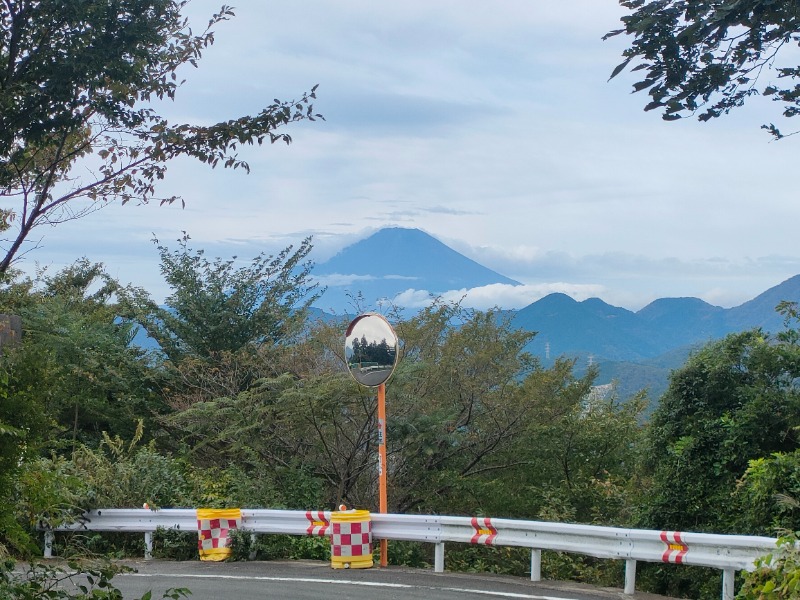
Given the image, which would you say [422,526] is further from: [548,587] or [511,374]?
[511,374]

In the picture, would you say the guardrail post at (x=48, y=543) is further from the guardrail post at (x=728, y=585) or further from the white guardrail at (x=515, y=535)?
the guardrail post at (x=728, y=585)

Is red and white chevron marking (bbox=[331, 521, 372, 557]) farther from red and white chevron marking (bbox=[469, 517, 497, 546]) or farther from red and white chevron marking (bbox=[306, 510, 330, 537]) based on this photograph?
red and white chevron marking (bbox=[469, 517, 497, 546])

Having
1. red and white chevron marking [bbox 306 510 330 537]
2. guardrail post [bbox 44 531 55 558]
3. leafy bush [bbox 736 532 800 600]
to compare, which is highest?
leafy bush [bbox 736 532 800 600]

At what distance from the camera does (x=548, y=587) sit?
10.5m

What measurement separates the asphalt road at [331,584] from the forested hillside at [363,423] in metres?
1.45

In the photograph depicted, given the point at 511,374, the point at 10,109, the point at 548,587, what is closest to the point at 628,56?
the point at 10,109

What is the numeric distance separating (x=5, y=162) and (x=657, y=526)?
31.6ft

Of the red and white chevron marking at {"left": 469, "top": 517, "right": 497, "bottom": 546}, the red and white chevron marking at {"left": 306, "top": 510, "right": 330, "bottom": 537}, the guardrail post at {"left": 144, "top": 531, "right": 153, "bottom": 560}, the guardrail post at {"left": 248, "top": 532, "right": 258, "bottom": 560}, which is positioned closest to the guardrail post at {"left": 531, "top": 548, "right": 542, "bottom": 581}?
the red and white chevron marking at {"left": 469, "top": 517, "right": 497, "bottom": 546}

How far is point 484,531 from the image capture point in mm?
11141

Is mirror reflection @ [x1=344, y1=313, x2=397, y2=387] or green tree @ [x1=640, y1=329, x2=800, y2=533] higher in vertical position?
mirror reflection @ [x1=344, y1=313, x2=397, y2=387]

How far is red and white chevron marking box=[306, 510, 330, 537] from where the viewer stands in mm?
11820

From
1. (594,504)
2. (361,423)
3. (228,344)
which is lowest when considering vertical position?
(594,504)

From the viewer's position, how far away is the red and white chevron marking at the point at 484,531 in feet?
36.2

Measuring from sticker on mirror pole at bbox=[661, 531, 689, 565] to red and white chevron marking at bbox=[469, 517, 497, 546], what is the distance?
6.76 feet
